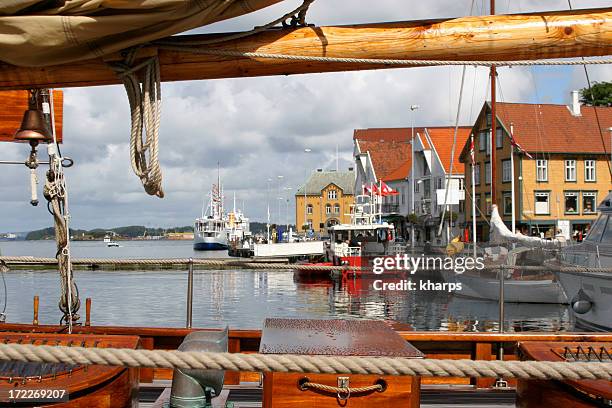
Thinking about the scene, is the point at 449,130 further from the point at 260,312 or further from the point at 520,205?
the point at 260,312

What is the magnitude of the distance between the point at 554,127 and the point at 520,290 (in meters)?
26.5

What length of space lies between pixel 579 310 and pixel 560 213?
3171 cm

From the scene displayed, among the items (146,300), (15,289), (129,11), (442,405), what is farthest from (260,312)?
(129,11)

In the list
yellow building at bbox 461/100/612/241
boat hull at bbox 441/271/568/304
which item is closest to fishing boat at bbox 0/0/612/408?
boat hull at bbox 441/271/568/304

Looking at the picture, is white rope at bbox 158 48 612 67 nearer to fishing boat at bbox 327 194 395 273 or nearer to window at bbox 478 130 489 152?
fishing boat at bbox 327 194 395 273

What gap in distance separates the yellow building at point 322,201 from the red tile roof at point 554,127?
52.0 meters

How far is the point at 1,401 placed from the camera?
306 cm

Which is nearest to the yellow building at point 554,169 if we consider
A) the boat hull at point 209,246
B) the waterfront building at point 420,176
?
the waterfront building at point 420,176

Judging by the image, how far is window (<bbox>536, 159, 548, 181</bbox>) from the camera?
48.5 metres

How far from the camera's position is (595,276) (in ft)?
60.2

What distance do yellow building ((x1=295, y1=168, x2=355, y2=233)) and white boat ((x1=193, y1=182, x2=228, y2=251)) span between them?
35.9ft

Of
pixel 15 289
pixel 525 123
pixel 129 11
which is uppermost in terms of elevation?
pixel 525 123

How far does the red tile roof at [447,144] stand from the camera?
60.3 meters

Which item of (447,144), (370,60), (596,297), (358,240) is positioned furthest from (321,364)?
(447,144)
